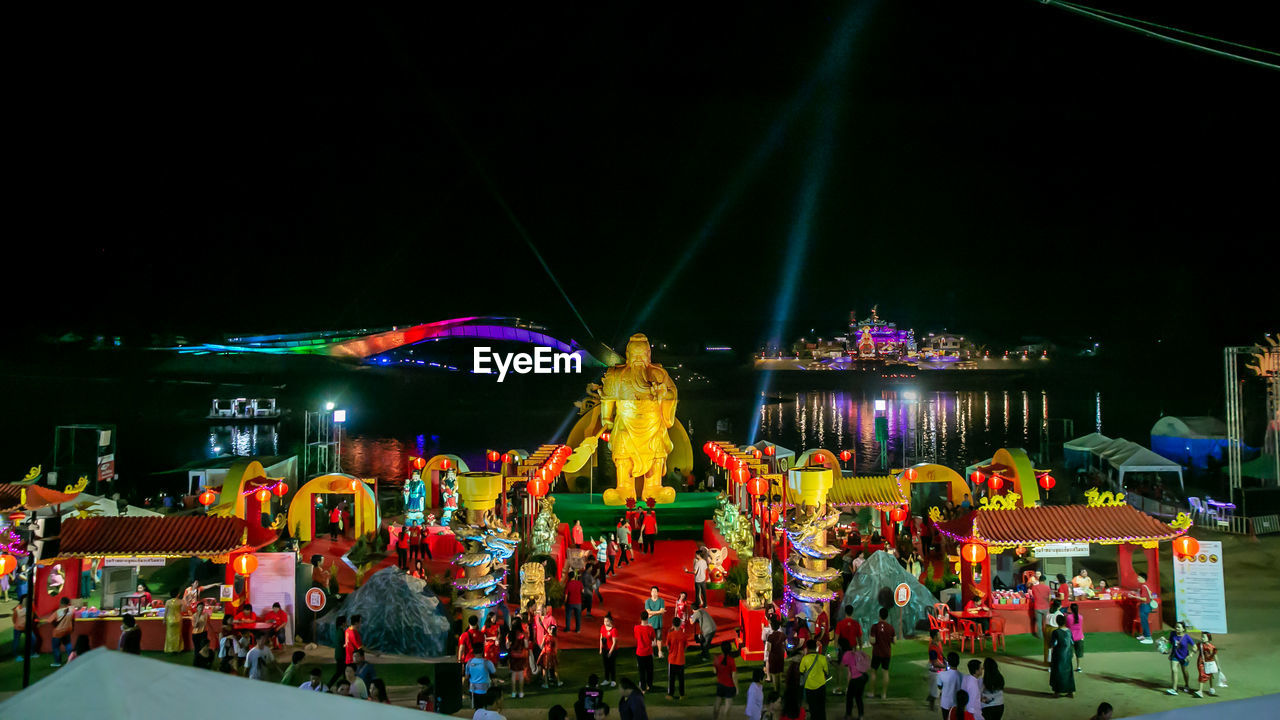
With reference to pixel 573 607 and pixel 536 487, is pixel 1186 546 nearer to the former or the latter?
pixel 573 607

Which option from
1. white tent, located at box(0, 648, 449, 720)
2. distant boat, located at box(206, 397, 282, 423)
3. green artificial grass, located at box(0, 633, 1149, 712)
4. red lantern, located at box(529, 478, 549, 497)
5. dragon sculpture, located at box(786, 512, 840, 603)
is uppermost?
distant boat, located at box(206, 397, 282, 423)

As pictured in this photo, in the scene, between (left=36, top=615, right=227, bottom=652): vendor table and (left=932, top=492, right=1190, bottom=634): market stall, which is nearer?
(left=36, top=615, right=227, bottom=652): vendor table

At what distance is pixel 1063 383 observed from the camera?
→ 4535 inches

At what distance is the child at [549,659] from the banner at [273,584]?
15.7ft

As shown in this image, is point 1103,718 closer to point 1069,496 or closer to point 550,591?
point 550,591

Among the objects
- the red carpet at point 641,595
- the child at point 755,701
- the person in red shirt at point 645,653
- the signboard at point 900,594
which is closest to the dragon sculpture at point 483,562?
the red carpet at point 641,595

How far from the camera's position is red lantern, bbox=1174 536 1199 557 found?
1202cm

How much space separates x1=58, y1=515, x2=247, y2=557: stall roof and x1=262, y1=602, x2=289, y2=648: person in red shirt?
1.56 m

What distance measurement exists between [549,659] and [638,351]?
35.4 feet

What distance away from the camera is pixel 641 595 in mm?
15359

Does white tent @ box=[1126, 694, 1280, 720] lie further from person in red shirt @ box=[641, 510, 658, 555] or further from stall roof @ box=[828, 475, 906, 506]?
stall roof @ box=[828, 475, 906, 506]

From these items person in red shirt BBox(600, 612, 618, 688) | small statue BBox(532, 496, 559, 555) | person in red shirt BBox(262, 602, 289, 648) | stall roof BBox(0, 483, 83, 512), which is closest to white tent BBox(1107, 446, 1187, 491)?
small statue BBox(532, 496, 559, 555)

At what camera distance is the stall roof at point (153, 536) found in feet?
43.1

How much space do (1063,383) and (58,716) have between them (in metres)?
131
